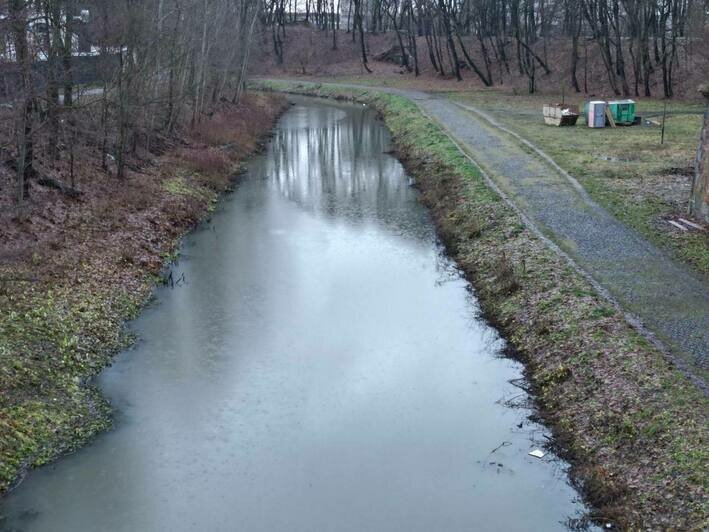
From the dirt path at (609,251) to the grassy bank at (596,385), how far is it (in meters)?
0.45

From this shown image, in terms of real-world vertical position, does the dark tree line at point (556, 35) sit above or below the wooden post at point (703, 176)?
above

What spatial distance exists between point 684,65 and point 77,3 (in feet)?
126

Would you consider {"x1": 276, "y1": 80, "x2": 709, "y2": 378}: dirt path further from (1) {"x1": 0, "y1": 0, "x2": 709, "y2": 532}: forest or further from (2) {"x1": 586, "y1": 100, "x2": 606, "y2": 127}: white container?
(2) {"x1": 586, "y1": 100, "x2": 606, "y2": 127}: white container

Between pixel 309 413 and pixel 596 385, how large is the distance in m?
4.11

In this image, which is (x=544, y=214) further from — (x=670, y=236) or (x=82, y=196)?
(x=82, y=196)

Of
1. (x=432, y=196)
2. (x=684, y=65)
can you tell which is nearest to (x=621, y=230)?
(x=432, y=196)

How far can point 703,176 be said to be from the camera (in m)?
18.8

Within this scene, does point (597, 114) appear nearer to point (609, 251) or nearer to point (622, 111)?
point (622, 111)

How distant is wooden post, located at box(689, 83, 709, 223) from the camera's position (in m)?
18.6

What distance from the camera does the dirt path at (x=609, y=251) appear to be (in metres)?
13.2

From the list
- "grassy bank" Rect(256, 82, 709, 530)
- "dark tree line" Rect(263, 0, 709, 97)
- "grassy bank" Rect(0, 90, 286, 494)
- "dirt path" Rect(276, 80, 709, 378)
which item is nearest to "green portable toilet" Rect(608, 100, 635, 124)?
"dark tree line" Rect(263, 0, 709, 97)

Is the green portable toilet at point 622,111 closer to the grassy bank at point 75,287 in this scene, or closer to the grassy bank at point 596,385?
the grassy bank at point 596,385

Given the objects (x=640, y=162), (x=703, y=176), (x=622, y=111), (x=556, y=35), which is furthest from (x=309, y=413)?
(x=556, y=35)

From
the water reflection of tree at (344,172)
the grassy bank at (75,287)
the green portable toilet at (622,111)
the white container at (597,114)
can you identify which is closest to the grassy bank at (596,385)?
the water reflection of tree at (344,172)
